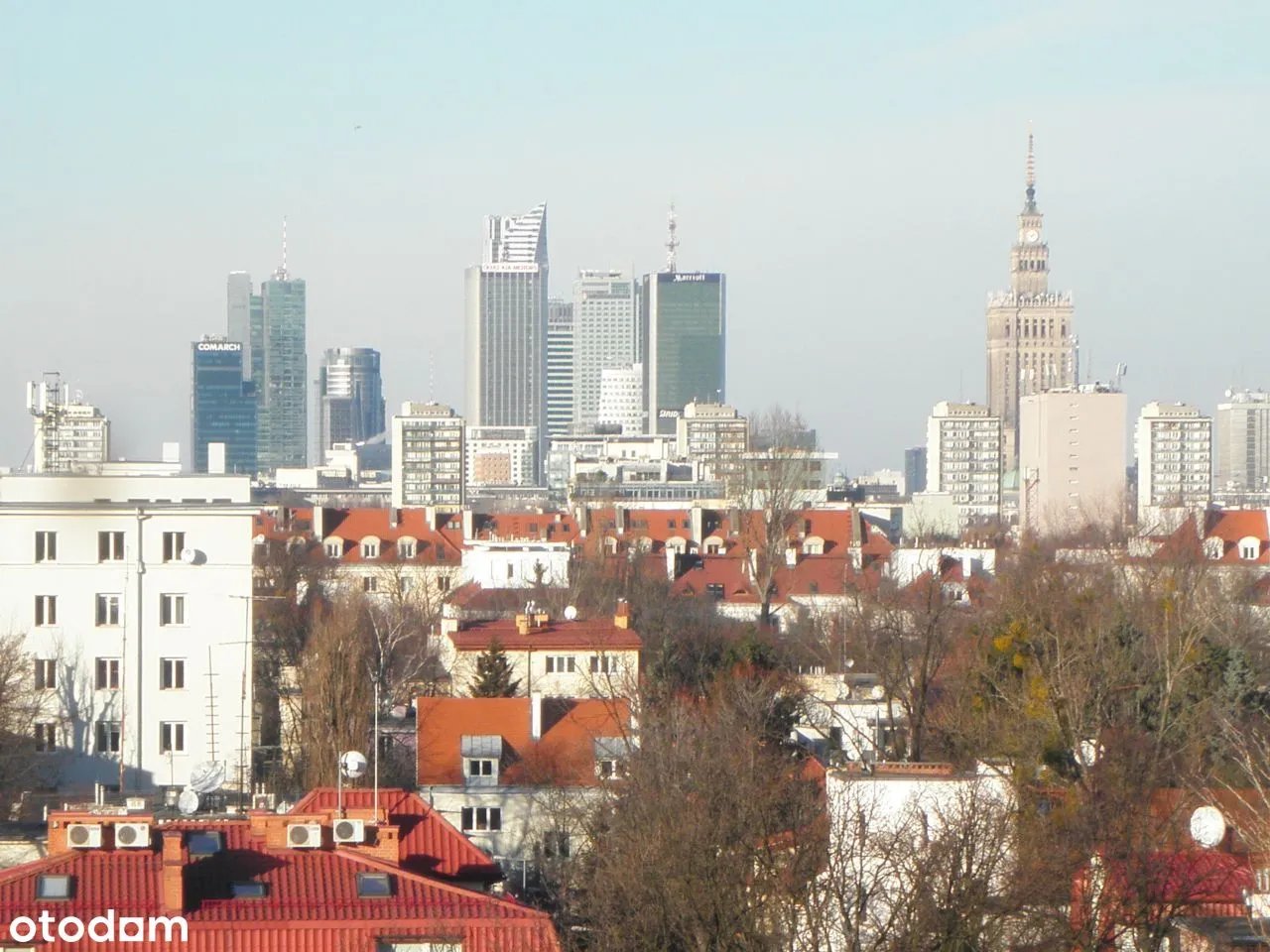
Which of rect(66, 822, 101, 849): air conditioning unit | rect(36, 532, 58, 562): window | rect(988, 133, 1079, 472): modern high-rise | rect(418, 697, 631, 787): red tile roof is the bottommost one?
rect(418, 697, 631, 787): red tile roof

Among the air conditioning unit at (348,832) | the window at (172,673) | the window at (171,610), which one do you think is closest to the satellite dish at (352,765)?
the air conditioning unit at (348,832)

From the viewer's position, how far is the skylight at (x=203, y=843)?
13.2 metres

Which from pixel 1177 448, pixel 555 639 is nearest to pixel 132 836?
pixel 555 639

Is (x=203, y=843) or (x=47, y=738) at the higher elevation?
(x=203, y=843)

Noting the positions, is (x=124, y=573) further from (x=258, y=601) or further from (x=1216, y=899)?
(x=1216, y=899)

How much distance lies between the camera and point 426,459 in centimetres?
14325

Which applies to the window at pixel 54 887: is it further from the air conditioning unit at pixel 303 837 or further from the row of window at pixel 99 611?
the row of window at pixel 99 611

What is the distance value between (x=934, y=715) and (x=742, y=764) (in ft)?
27.1

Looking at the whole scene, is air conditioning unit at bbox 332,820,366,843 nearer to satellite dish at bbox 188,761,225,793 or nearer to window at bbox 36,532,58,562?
satellite dish at bbox 188,761,225,793

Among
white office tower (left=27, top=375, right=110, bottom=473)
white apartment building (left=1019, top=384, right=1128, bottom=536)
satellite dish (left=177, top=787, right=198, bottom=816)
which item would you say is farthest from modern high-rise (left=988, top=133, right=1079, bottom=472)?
satellite dish (left=177, top=787, right=198, bottom=816)

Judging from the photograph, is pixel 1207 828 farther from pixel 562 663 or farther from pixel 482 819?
pixel 562 663

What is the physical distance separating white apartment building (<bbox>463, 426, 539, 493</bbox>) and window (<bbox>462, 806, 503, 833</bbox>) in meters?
160

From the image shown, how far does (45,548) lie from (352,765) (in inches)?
316

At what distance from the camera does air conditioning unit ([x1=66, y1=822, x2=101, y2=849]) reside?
13133mm
